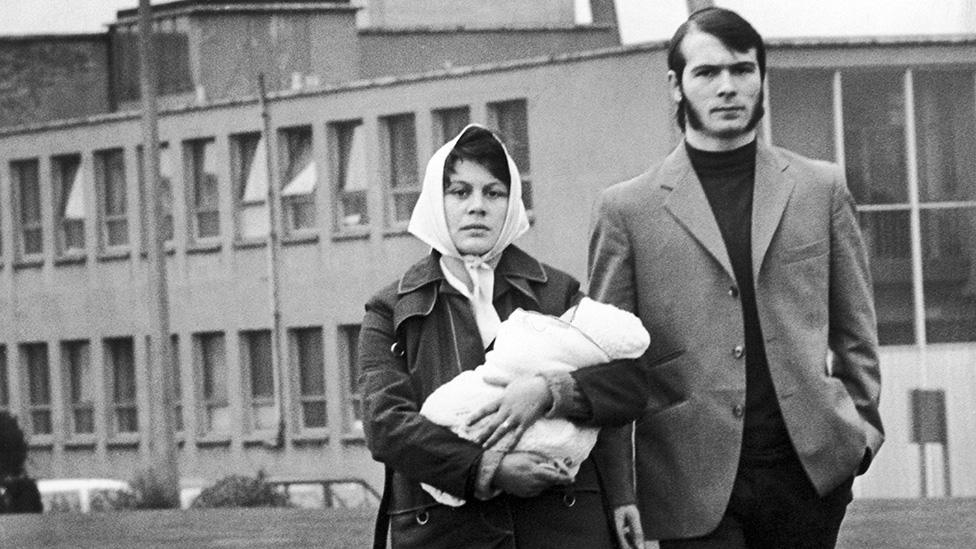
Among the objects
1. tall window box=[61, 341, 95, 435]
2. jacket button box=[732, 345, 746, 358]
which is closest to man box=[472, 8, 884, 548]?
jacket button box=[732, 345, 746, 358]

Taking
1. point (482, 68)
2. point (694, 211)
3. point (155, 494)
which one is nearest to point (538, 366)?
point (694, 211)

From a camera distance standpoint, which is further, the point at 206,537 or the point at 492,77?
the point at 492,77

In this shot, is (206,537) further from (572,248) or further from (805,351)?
(572,248)

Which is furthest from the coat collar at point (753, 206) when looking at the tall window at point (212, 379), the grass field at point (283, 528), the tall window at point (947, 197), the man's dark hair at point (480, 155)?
the tall window at point (212, 379)

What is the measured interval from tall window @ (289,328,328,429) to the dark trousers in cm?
4346

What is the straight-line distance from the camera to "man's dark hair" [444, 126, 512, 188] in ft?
18.8

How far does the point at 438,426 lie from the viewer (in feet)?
18.3

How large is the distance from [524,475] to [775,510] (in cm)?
67

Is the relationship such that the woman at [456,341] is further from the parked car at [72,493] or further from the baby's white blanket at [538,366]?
the parked car at [72,493]

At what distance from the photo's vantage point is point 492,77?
1796 inches

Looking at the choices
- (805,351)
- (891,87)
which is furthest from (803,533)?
(891,87)

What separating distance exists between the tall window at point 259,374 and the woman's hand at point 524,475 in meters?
44.9

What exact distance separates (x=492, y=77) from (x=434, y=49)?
10347 mm

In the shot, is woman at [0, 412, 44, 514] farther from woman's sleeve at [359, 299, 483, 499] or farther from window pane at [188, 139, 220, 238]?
woman's sleeve at [359, 299, 483, 499]
